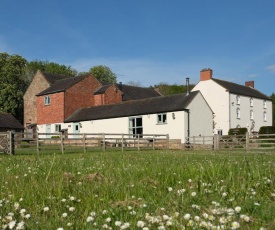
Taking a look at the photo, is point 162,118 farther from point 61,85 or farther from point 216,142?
point 61,85

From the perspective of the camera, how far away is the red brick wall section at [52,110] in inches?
1834

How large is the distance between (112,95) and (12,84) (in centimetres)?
2417

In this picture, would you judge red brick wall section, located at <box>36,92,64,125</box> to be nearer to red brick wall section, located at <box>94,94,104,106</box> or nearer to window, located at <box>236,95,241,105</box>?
red brick wall section, located at <box>94,94,104,106</box>

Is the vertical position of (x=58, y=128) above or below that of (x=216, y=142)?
above

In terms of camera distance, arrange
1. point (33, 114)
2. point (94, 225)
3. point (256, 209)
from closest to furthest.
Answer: point (94, 225), point (256, 209), point (33, 114)

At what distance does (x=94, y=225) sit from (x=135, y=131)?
36900 millimetres

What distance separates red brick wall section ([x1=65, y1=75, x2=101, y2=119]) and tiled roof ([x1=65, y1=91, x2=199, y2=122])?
106cm

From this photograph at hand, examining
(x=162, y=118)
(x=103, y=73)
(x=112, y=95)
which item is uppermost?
(x=103, y=73)

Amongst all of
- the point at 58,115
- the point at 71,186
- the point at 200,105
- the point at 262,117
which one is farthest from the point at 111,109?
the point at 71,186

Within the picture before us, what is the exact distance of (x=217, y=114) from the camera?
48750 mm

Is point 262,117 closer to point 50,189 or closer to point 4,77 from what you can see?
point 4,77

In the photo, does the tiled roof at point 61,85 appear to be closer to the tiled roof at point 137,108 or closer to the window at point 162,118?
the tiled roof at point 137,108

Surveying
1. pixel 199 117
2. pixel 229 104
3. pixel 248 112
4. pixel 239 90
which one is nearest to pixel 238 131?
pixel 229 104

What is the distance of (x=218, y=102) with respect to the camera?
48562 millimetres
